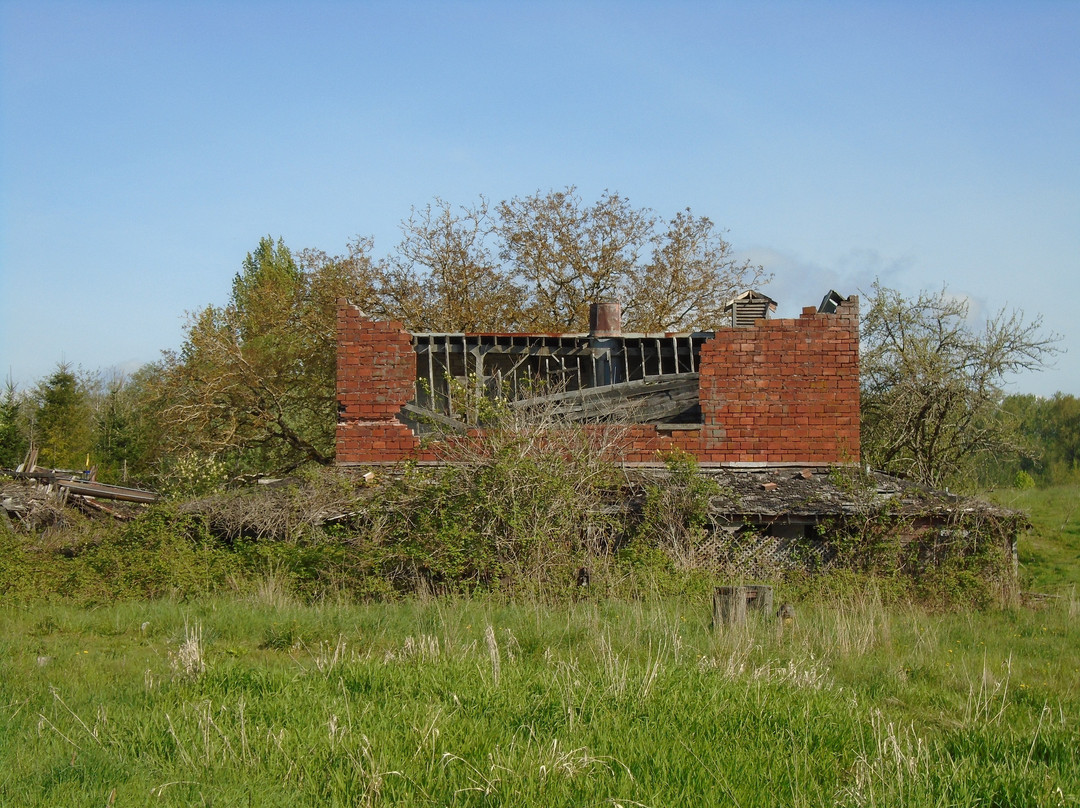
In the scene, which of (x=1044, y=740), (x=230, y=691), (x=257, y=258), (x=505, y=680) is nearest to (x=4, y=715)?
(x=230, y=691)

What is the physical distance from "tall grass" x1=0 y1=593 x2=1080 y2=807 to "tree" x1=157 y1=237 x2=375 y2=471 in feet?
57.5

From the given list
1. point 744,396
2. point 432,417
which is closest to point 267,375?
point 432,417

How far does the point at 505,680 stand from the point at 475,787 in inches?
73.4

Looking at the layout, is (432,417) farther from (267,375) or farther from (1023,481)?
(1023,481)

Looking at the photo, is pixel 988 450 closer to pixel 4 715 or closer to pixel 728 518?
pixel 728 518

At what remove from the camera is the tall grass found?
15.7ft

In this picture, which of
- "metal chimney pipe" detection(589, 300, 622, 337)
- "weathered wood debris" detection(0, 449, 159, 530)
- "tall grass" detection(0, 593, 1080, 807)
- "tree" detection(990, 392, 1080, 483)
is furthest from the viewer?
"tree" detection(990, 392, 1080, 483)

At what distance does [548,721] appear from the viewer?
575cm

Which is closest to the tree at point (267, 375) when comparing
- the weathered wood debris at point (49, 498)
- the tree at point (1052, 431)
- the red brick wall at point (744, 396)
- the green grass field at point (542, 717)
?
the weathered wood debris at point (49, 498)

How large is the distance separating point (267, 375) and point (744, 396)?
15745 mm

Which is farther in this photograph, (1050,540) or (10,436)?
(10,436)

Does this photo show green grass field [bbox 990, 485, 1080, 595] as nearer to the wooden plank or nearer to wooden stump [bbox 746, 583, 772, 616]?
wooden stump [bbox 746, 583, 772, 616]

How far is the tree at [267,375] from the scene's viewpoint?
2647cm

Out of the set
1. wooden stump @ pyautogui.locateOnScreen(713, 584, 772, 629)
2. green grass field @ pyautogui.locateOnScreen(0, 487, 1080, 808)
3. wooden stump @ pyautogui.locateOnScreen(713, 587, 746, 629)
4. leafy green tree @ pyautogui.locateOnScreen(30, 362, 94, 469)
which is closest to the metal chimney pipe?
green grass field @ pyautogui.locateOnScreen(0, 487, 1080, 808)
